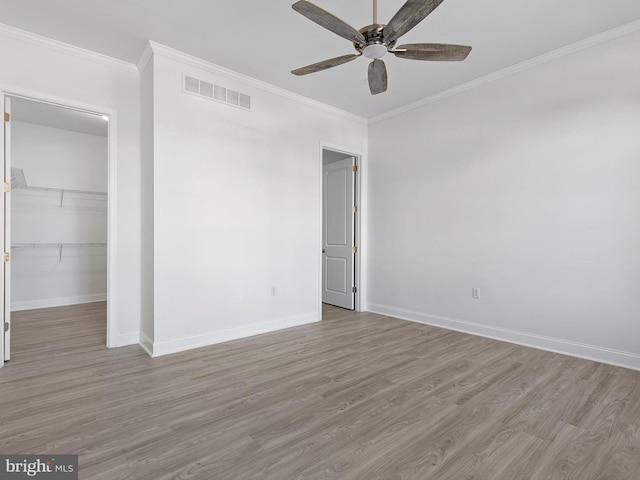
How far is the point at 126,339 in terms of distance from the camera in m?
3.57

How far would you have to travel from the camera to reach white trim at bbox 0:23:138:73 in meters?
2.95

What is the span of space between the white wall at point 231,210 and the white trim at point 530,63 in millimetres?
1336

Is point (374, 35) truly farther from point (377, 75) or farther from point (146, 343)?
point (146, 343)

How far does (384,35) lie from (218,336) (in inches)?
129

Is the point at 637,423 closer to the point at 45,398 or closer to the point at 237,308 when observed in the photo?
the point at 237,308

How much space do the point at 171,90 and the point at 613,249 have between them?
459 centimetres

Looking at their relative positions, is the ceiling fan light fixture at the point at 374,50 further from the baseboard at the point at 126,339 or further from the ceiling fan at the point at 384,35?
the baseboard at the point at 126,339

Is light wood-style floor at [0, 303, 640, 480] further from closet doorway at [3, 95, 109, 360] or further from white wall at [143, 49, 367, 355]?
closet doorway at [3, 95, 109, 360]

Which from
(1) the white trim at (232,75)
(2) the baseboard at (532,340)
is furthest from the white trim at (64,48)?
(2) the baseboard at (532,340)

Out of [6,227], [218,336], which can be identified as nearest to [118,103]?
[6,227]

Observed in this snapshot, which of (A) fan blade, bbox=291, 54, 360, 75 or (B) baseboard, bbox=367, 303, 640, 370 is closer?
(A) fan blade, bbox=291, 54, 360, 75

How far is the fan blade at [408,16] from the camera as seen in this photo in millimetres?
1714

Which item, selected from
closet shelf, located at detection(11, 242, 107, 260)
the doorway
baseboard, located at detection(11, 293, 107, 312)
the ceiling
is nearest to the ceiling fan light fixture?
the ceiling

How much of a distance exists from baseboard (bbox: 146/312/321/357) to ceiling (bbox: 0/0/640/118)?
3002 millimetres
